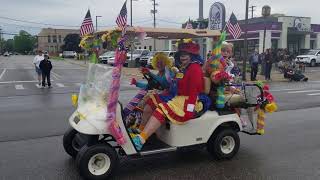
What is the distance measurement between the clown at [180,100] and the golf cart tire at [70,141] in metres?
1.02

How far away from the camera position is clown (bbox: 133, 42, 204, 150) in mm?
5297

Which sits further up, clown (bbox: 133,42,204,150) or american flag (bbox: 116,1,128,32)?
american flag (bbox: 116,1,128,32)

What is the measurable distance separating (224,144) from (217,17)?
13.2 meters

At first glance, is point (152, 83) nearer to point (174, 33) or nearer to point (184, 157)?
point (174, 33)

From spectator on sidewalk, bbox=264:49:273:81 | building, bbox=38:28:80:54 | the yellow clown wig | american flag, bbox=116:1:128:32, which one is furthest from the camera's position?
building, bbox=38:28:80:54

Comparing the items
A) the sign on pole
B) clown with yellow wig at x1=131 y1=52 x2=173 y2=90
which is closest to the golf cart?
clown with yellow wig at x1=131 y1=52 x2=173 y2=90

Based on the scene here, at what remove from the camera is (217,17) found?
18.4 metres

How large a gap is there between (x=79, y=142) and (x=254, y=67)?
17227 millimetres

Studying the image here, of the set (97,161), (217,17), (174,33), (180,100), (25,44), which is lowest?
(97,161)

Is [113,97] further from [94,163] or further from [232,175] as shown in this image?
[232,175]

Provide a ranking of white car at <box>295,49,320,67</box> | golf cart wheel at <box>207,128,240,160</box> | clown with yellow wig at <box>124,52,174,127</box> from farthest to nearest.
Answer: white car at <box>295,49,320,67</box> < golf cart wheel at <box>207,128,240,160</box> < clown with yellow wig at <box>124,52,174,127</box>

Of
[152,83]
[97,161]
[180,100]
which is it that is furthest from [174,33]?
[97,161]

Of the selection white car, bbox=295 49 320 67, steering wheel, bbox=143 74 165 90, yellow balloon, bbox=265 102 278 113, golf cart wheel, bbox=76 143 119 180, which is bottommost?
golf cart wheel, bbox=76 143 119 180

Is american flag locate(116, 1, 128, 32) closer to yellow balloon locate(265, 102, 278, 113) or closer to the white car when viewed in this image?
yellow balloon locate(265, 102, 278, 113)
